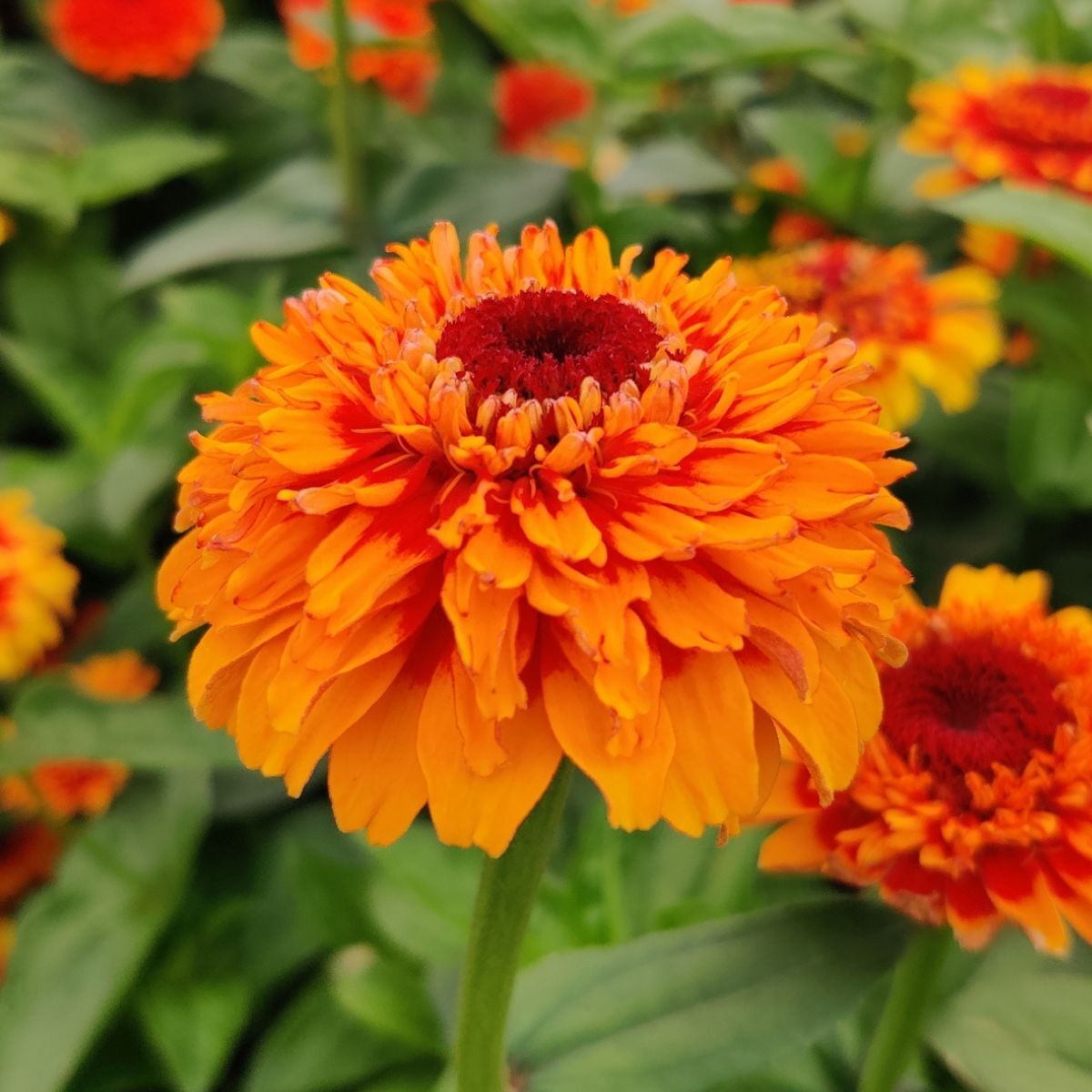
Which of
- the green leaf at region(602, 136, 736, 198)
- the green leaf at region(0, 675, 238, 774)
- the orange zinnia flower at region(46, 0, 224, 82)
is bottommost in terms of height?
the green leaf at region(0, 675, 238, 774)

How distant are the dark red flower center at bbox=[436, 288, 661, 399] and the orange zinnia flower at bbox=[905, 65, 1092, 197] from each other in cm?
52

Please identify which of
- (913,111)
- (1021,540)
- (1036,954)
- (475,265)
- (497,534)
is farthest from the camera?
(913,111)

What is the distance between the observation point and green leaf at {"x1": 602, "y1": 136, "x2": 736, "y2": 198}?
3.04 feet

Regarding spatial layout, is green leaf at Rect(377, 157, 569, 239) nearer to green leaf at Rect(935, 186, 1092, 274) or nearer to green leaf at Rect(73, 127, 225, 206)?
green leaf at Rect(73, 127, 225, 206)

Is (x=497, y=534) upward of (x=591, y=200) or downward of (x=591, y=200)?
upward

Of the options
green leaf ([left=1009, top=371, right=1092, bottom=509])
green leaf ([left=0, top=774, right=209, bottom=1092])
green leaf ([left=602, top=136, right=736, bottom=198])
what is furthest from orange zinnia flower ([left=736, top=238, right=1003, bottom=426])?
green leaf ([left=0, top=774, right=209, bottom=1092])

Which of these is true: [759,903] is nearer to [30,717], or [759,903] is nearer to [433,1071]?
[433,1071]

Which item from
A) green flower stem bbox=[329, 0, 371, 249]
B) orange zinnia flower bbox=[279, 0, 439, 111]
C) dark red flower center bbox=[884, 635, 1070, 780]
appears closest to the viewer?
dark red flower center bbox=[884, 635, 1070, 780]

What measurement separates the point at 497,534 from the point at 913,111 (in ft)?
2.96

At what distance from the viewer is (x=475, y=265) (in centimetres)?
42

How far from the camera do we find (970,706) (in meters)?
0.44

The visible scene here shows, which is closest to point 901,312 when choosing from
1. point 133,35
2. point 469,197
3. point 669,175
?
point 669,175

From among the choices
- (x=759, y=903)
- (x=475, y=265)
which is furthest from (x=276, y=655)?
(x=759, y=903)

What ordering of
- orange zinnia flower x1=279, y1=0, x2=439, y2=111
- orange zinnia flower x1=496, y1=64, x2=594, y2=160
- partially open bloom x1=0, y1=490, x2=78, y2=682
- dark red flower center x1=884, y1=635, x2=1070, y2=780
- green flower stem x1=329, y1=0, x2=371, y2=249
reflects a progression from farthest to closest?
orange zinnia flower x1=496, y1=64, x2=594, y2=160
orange zinnia flower x1=279, y1=0, x2=439, y2=111
green flower stem x1=329, y1=0, x2=371, y2=249
partially open bloom x1=0, y1=490, x2=78, y2=682
dark red flower center x1=884, y1=635, x2=1070, y2=780
